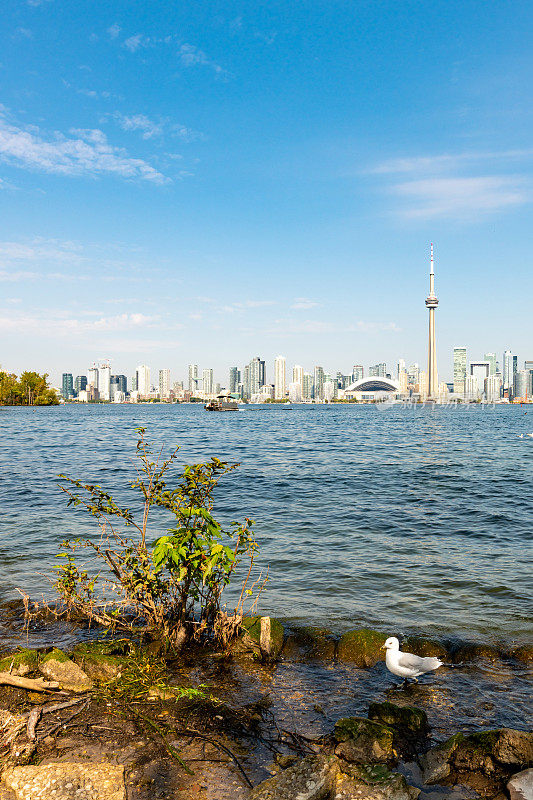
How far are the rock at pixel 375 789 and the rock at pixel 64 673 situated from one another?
10.8ft

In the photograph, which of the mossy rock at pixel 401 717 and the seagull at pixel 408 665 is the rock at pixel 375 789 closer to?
the mossy rock at pixel 401 717

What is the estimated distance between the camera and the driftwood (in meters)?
6.34

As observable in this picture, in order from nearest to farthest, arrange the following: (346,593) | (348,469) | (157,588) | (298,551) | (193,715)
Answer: (193,715) < (157,588) < (346,593) < (298,551) < (348,469)

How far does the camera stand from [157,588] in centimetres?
788

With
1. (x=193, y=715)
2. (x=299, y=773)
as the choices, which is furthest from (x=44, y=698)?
(x=299, y=773)

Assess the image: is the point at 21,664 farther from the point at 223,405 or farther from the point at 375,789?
the point at 223,405

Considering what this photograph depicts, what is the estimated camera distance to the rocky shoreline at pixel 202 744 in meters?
4.70

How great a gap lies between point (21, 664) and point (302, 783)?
13.2 ft

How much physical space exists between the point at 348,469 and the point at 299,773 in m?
27.9

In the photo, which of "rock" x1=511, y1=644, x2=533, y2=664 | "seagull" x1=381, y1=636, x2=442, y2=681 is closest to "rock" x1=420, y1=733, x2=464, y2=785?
"seagull" x1=381, y1=636, x2=442, y2=681

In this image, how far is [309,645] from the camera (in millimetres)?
8453

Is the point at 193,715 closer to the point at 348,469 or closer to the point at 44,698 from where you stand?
the point at 44,698

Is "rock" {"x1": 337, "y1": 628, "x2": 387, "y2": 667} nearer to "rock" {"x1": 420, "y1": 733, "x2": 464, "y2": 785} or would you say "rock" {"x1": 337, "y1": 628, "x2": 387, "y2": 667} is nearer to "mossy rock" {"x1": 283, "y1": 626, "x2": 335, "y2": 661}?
"mossy rock" {"x1": 283, "y1": 626, "x2": 335, "y2": 661}

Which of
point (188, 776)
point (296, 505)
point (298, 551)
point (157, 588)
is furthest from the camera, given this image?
point (296, 505)
